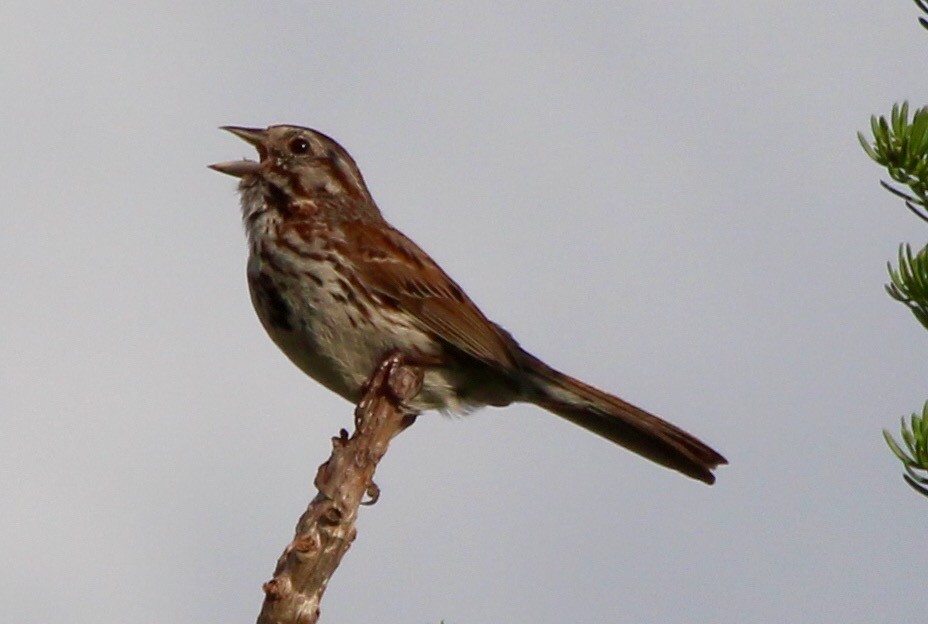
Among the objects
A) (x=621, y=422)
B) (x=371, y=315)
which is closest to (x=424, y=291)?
(x=371, y=315)

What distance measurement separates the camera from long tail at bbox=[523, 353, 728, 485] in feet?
16.6

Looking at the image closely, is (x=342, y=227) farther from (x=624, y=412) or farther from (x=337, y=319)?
(x=624, y=412)

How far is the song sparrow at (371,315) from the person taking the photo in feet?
16.5

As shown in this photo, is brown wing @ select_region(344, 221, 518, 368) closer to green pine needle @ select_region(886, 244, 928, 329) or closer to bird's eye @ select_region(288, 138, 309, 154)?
bird's eye @ select_region(288, 138, 309, 154)

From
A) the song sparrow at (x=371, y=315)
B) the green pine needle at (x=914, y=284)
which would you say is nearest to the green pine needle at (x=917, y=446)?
the green pine needle at (x=914, y=284)

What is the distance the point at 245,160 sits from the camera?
5.72 m

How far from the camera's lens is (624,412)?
5.39 meters

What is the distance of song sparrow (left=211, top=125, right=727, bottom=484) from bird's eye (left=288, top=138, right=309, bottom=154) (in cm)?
1

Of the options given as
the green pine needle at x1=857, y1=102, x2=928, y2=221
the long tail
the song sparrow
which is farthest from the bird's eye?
the green pine needle at x1=857, y1=102, x2=928, y2=221

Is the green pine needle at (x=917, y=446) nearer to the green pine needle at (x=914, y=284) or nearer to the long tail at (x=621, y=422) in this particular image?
the green pine needle at (x=914, y=284)

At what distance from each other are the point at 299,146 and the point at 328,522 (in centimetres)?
336

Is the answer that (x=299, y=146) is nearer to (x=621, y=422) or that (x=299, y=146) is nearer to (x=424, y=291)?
(x=424, y=291)

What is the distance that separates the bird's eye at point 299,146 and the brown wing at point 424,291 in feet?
1.50

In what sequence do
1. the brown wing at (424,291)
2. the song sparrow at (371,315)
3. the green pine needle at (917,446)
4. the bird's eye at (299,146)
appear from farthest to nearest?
1. the bird's eye at (299,146)
2. the brown wing at (424,291)
3. the song sparrow at (371,315)
4. the green pine needle at (917,446)
